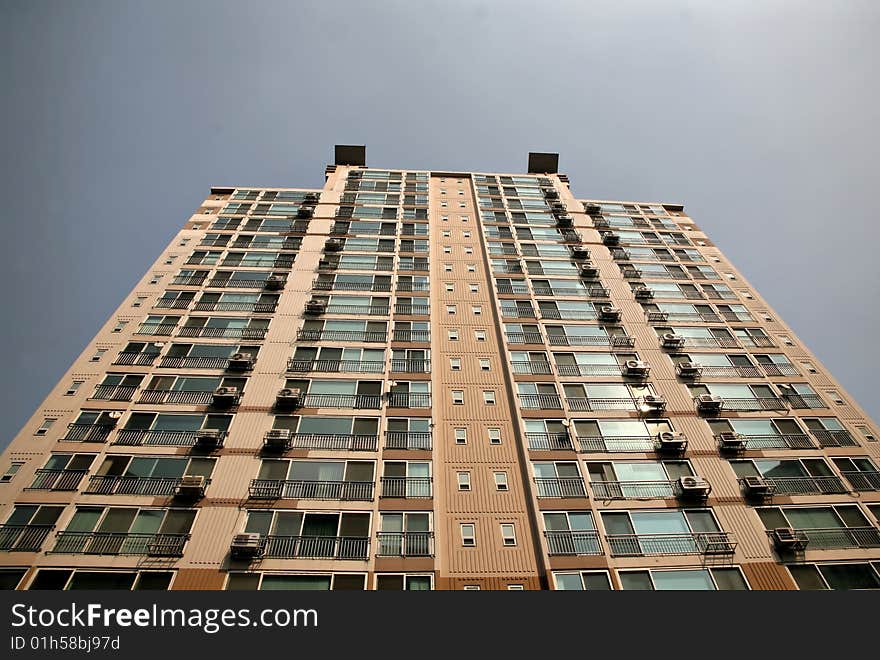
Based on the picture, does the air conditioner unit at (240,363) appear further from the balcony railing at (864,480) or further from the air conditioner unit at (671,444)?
the balcony railing at (864,480)

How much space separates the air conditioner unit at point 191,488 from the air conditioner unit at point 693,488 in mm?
21648

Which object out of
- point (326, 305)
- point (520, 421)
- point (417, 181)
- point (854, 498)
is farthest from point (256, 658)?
point (417, 181)

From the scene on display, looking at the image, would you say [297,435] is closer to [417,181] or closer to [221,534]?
[221,534]

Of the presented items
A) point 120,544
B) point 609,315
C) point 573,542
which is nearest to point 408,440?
Result: point 573,542

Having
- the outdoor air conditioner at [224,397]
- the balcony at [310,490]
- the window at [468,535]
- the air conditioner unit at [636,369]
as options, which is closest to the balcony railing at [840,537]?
the air conditioner unit at [636,369]

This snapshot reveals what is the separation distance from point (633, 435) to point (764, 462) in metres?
6.32

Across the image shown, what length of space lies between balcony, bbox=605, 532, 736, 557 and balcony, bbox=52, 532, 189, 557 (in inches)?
714

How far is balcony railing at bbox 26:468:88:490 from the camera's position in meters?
24.5

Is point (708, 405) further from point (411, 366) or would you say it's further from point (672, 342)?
point (411, 366)

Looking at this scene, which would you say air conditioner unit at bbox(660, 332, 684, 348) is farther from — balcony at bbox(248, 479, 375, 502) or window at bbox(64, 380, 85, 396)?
window at bbox(64, 380, 85, 396)

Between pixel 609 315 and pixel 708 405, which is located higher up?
pixel 609 315

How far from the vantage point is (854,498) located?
83.2 ft

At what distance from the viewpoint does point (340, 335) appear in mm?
33594

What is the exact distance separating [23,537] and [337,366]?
15659 mm
